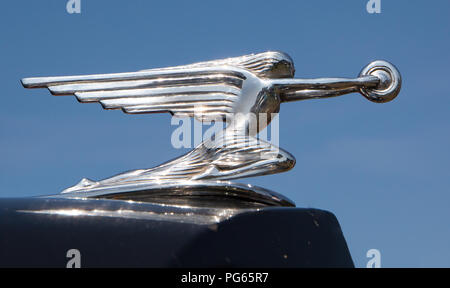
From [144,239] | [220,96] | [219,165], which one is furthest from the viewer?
[220,96]

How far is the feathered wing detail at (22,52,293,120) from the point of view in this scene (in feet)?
12.7

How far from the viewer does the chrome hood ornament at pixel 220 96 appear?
3621mm

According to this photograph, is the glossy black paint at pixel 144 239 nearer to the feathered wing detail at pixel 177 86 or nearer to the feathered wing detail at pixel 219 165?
the feathered wing detail at pixel 219 165

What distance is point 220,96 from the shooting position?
385 cm

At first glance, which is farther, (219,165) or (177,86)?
(177,86)

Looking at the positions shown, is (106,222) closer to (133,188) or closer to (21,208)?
Result: (21,208)

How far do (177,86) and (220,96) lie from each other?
0.23 m

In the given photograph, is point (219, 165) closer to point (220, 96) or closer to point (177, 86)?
point (220, 96)

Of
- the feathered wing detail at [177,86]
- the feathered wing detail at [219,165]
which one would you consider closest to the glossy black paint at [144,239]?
the feathered wing detail at [219,165]

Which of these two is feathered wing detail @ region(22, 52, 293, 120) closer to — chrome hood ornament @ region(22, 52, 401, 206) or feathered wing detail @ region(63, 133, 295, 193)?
chrome hood ornament @ region(22, 52, 401, 206)

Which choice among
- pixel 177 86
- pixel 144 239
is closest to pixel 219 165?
pixel 177 86

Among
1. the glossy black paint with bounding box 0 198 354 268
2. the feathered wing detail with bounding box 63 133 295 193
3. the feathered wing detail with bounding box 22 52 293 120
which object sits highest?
the feathered wing detail with bounding box 22 52 293 120

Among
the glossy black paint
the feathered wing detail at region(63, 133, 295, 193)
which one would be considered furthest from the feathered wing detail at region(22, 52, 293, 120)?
the glossy black paint
